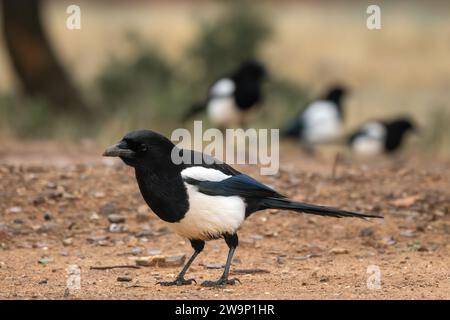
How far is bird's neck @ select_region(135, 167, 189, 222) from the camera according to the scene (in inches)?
218

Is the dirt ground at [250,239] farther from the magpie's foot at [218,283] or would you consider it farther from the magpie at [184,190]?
the magpie at [184,190]

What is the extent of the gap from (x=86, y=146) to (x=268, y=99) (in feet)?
17.4

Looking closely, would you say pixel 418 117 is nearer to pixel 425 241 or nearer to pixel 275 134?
pixel 275 134

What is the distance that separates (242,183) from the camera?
582 centimetres

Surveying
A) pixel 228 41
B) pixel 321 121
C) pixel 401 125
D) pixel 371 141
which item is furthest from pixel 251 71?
pixel 228 41

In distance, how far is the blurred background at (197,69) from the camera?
41.4 ft

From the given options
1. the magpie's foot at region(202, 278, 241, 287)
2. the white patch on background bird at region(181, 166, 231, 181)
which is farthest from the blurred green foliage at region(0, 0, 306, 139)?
the magpie's foot at region(202, 278, 241, 287)

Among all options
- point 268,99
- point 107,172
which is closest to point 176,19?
point 268,99

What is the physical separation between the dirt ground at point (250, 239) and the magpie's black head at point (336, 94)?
3.95m

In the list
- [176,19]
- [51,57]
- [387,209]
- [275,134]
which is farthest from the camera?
[176,19]

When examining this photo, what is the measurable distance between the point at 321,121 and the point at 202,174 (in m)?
7.20

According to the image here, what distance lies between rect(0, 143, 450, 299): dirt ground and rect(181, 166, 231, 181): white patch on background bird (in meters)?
0.68

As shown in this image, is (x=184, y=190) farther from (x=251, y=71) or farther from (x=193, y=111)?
(x=251, y=71)

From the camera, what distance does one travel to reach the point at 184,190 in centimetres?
558
